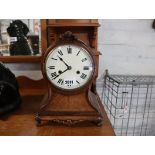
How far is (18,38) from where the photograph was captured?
44.6 inches

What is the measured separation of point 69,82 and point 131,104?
67 cm

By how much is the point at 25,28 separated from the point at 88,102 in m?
0.59

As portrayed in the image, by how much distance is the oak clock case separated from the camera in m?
0.76

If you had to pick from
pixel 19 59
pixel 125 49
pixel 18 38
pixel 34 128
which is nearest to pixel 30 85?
pixel 19 59

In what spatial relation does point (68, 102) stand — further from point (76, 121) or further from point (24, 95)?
point (24, 95)

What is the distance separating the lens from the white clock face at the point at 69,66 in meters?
0.76

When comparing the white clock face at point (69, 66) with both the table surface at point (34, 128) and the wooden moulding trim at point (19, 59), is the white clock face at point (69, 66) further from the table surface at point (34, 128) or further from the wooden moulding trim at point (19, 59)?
the wooden moulding trim at point (19, 59)

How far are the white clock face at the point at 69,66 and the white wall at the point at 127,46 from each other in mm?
476

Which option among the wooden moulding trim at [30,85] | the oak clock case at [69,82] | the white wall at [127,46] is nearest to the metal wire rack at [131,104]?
the white wall at [127,46]

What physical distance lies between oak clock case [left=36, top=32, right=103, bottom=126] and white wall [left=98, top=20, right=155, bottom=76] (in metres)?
0.48

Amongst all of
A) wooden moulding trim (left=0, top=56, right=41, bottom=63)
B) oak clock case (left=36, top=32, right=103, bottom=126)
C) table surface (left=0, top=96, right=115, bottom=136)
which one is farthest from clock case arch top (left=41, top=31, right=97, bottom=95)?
wooden moulding trim (left=0, top=56, right=41, bottom=63)

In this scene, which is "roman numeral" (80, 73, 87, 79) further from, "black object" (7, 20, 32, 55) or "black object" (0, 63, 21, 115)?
"black object" (7, 20, 32, 55)

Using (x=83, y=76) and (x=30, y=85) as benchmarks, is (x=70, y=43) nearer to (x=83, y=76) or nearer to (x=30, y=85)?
(x=83, y=76)

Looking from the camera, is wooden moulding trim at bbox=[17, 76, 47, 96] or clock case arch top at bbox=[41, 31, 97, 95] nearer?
clock case arch top at bbox=[41, 31, 97, 95]
